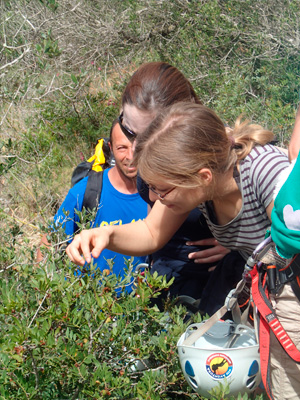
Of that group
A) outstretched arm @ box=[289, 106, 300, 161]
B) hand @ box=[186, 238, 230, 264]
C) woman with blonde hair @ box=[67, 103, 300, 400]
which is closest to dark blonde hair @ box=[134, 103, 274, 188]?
woman with blonde hair @ box=[67, 103, 300, 400]

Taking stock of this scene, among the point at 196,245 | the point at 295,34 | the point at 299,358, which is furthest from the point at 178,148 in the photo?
the point at 295,34

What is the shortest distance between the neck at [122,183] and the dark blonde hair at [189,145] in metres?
1.07

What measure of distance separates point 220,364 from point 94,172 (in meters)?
1.69

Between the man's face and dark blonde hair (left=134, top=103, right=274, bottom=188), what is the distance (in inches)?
38.3

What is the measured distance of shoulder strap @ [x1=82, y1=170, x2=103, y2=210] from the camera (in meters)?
2.90

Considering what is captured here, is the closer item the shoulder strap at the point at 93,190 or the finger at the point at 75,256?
the finger at the point at 75,256

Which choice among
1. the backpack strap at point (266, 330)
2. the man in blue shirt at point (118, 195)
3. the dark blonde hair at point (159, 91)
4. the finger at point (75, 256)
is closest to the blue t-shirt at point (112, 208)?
the man in blue shirt at point (118, 195)

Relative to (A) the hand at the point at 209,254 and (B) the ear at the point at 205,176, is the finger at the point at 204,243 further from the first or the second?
(B) the ear at the point at 205,176

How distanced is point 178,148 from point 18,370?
934 millimetres

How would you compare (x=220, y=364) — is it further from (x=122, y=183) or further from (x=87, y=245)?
(x=122, y=183)

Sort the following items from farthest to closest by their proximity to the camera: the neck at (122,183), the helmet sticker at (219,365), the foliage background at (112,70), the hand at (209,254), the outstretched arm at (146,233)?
the foliage background at (112,70) < the neck at (122,183) < the hand at (209,254) < the outstretched arm at (146,233) < the helmet sticker at (219,365)

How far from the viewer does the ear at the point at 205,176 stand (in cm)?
188

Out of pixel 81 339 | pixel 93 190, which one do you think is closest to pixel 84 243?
pixel 81 339

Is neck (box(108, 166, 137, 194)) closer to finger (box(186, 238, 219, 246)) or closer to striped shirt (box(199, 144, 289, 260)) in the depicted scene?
finger (box(186, 238, 219, 246))
